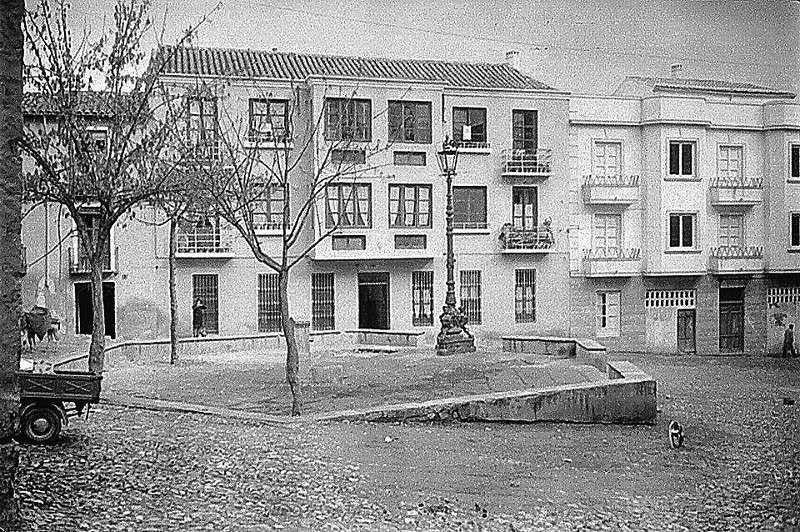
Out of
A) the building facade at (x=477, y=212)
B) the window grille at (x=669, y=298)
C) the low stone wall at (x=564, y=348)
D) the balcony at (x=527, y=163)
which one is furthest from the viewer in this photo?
the balcony at (x=527, y=163)

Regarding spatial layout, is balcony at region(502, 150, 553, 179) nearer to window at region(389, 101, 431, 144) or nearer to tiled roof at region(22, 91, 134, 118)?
window at region(389, 101, 431, 144)

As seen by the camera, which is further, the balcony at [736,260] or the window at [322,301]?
the window at [322,301]

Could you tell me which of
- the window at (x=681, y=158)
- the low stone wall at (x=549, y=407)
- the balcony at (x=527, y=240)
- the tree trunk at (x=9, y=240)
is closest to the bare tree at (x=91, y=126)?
the low stone wall at (x=549, y=407)

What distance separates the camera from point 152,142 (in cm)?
552

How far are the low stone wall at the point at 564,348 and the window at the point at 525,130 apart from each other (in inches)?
195

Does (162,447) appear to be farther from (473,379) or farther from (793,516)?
(473,379)

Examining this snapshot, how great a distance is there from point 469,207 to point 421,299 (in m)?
1.47

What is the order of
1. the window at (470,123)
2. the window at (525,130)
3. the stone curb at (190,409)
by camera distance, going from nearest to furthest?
the stone curb at (190,409) → the window at (470,123) → the window at (525,130)

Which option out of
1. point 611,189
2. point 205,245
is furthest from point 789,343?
point 205,245

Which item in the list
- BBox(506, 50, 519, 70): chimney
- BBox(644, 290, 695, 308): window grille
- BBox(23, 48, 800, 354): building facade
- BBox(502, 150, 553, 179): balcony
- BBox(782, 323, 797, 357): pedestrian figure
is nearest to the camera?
BBox(782, 323, 797, 357): pedestrian figure

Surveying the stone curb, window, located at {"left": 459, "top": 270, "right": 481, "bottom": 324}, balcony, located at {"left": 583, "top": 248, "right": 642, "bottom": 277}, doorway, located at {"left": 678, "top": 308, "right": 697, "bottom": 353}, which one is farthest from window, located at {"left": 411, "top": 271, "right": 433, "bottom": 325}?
the stone curb

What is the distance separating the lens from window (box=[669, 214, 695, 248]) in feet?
38.3

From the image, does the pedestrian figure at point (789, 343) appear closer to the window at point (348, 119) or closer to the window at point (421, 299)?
the window at point (348, 119)

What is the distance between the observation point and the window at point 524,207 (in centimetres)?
1385
